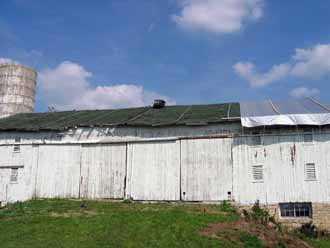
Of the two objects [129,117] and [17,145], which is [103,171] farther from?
[17,145]

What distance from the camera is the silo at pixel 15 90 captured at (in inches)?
1137

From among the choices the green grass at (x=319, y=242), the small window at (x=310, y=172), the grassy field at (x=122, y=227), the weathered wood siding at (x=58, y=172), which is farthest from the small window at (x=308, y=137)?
the weathered wood siding at (x=58, y=172)

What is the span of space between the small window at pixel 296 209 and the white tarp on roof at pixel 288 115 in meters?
4.00

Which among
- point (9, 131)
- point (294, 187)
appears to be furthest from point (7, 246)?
point (294, 187)

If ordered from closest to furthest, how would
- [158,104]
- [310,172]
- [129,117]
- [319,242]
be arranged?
[319,242], [310,172], [129,117], [158,104]

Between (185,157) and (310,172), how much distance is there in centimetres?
632

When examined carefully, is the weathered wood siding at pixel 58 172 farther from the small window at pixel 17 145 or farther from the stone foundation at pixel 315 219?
the stone foundation at pixel 315 219

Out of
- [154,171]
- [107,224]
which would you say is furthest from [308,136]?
[107,224]

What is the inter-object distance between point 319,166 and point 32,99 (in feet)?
73.2

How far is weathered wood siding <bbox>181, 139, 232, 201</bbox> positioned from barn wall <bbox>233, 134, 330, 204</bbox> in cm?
55

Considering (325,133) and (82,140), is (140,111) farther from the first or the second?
(325,133)

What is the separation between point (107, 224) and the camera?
14.8 meters

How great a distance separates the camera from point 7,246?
1255 centimetres

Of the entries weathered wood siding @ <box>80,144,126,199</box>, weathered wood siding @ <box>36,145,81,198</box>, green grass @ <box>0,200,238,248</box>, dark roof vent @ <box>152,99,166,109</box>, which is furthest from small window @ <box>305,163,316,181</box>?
weathered wood siding @ <box>36,145,81,198</box>
